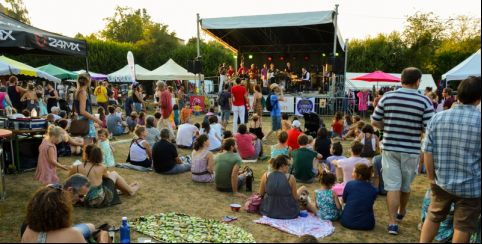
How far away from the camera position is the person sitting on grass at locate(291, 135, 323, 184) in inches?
Answer: 243

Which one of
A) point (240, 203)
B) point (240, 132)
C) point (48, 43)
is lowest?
point (240, 203)

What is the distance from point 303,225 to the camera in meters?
4.45

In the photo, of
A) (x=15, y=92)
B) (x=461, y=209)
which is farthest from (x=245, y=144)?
(x=15, y=92)

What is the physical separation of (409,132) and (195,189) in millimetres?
3408

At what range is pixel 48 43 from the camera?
5449mm

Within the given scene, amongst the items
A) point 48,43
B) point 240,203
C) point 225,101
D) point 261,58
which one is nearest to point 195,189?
point 240,203

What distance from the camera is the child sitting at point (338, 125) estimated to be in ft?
34.0

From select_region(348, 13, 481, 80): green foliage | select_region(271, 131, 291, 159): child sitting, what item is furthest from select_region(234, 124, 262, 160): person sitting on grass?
select_region(348, 13, 481, 80): green foliage

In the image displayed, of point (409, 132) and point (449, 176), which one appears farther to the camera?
point (409, 132)

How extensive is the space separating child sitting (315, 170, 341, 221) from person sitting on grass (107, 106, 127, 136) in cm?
807

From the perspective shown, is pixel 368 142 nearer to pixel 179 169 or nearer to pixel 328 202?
pixel 328 202

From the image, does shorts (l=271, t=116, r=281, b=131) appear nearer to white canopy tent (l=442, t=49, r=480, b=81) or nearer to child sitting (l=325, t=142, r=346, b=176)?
child sitting (l=325, t=142, r=346, b=176)

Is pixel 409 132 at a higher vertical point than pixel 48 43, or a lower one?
lower

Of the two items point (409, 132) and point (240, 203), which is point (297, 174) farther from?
point (409, 132)
